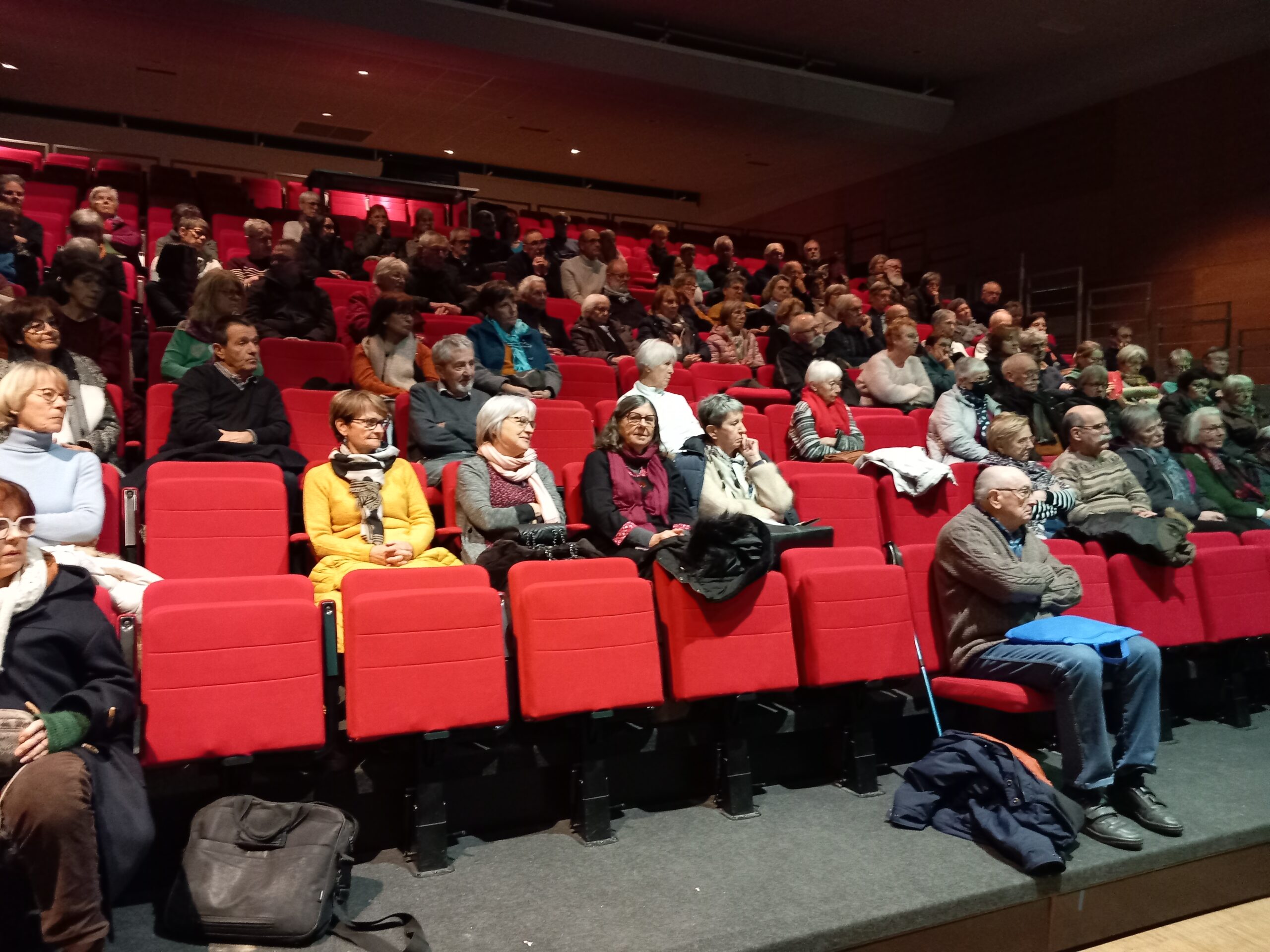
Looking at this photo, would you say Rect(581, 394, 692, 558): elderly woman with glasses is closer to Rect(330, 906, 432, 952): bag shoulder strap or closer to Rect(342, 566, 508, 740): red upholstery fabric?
Rect(342, 566, 508, 740): red upholstery fabric

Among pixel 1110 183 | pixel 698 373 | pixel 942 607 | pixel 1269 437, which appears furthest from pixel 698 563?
pixel 1110 183

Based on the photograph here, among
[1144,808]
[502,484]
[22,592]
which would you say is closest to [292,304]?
[502,484]

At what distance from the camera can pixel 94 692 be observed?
4.69 feet

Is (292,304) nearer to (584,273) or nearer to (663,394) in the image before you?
(663,394)

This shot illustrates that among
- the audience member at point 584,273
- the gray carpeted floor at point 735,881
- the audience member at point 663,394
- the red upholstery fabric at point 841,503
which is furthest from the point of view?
the audience member at point 584,273

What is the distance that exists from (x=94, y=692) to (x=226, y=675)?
0.80ft

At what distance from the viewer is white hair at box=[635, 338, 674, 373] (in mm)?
3398

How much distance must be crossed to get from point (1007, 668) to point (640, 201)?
9.29 meters

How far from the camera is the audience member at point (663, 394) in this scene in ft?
11.1

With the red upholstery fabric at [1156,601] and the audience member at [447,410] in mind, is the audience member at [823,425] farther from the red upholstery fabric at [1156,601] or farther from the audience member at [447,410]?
the audience member at [447,410]

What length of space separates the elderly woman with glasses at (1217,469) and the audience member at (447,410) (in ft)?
9.23

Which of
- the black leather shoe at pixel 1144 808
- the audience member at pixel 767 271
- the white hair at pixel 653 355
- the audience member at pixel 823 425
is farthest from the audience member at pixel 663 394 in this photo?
the audience member at pixel 767 271

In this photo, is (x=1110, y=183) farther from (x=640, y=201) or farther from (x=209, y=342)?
(x=209, y=342)

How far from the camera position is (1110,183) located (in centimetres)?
744
